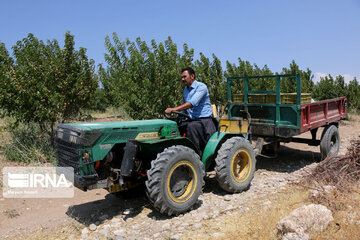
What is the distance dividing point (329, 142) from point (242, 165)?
3098 mm

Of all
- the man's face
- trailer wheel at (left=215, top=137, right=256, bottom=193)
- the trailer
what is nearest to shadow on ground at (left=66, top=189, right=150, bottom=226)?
trailer wheel at (left=215, top=137, right=256, bottom=193)

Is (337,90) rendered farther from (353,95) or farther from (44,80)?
(44,80)

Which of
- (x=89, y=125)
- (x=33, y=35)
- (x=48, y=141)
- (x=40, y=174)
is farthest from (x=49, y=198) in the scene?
(x=33, y=35)

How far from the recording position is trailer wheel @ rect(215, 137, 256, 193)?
491cm

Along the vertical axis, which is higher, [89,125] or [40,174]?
[89,125]

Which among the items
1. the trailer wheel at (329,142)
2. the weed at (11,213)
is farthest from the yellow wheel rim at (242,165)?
the weed at (11,213)

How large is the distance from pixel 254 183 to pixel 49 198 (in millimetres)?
3735

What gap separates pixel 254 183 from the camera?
232 inches

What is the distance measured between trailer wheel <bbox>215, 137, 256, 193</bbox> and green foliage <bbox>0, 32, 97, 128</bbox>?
179 inches

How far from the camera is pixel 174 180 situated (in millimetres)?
4387

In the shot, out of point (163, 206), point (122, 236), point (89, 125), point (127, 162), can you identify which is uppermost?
point (89, 125)

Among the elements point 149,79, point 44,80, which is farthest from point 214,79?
point 44,80

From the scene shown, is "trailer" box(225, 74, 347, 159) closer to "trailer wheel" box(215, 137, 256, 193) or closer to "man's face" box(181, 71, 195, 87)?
"trailer wheel" box(215, 137, 256, 193)

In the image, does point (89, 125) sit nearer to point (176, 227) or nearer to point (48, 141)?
point (176, 227)
